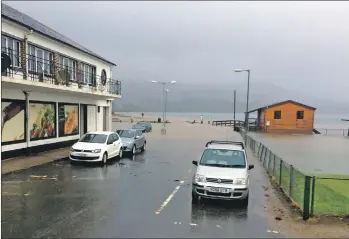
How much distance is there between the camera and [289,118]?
5756cm

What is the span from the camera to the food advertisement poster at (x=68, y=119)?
2419 cm

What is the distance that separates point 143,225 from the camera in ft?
26.8

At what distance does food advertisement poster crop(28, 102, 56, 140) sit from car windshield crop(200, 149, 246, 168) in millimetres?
12577

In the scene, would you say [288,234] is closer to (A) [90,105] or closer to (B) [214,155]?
(B) [214,155]

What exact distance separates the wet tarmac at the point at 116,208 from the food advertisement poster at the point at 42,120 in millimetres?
5750

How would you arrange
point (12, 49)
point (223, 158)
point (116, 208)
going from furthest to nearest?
point (12, 49) → point (223, 158) → point (116, 208)

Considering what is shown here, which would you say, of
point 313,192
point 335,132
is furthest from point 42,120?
point 335,132

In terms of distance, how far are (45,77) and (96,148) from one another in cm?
645

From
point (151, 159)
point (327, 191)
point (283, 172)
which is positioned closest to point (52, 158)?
point (151, 159)

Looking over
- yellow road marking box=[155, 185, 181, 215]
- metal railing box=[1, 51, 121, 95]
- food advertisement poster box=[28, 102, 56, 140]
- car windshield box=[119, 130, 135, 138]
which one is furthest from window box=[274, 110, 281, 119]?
yellow road marking box=[155, 185, 181, 215]

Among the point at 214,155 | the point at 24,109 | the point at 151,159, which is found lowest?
the point at 151,159

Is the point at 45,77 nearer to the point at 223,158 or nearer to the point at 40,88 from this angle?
the point at 40,88

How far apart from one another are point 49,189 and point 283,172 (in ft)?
29.0

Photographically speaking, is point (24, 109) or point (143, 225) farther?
point (24, 109)
